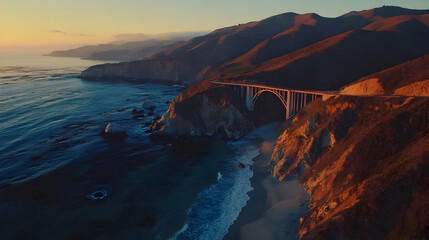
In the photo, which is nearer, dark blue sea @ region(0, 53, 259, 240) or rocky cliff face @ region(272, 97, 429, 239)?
rocky cliff face @ region(272, 97, 429, 239)

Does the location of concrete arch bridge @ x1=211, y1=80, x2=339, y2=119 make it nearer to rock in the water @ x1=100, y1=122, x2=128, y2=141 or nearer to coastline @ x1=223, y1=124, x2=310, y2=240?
coastline @ x1=223, y1=124, x2=310, y2=240

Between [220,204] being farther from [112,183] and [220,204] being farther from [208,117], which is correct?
[208,117]

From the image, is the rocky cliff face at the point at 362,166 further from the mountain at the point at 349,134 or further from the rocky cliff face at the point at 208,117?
the rocky cliff face at the point at 208,117

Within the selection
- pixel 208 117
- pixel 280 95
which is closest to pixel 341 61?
pixel 280 95

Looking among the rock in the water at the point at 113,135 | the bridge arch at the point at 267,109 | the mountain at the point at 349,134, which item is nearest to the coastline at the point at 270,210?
the mountain at the point at 349,134

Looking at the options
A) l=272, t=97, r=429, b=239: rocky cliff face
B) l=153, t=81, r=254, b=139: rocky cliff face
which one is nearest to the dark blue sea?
l=153, t=81, r=254, b=139: rocky cliff face

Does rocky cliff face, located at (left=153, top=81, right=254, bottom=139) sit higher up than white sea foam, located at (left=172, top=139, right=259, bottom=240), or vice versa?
rocky cliff face, located at (left=153, top=81, right=254, bottom=139)

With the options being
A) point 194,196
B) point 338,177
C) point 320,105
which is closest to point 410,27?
point 320,105
